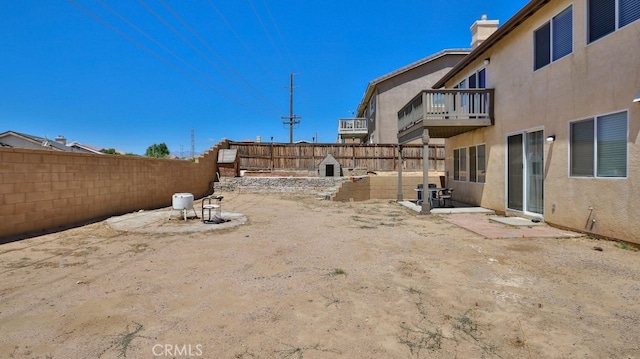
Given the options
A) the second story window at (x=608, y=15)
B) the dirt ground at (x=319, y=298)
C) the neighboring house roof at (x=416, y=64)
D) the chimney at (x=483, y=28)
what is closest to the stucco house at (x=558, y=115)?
the second story window at (x=608, y=15)

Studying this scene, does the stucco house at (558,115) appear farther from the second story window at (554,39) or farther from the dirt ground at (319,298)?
the dirt ground at (319,298)

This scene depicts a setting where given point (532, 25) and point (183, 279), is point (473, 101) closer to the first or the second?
point (532, 25)

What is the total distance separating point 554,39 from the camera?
7.38 metres

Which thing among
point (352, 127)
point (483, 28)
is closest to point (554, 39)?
point (483, 28)

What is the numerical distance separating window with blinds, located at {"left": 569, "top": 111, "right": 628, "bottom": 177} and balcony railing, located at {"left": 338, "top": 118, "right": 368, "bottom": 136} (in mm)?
22275

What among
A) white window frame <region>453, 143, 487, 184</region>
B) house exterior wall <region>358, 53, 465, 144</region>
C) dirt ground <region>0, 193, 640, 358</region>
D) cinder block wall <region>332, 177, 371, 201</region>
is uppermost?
house exterior wall <region>358, 53, 465, 144</region>

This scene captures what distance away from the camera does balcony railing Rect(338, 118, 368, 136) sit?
28.9 metres

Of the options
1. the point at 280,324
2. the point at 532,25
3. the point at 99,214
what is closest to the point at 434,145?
the point at 532,25

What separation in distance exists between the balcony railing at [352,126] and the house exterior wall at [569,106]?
18.7 m

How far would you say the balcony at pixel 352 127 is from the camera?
94.7ft

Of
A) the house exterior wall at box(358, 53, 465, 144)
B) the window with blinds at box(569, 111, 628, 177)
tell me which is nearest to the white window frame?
the window with blinds at box(569, 111, 628, 177)

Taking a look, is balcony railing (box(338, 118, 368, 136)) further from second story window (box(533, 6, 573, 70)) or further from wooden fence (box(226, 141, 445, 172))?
second story window (box(533, 6, 573, 70))

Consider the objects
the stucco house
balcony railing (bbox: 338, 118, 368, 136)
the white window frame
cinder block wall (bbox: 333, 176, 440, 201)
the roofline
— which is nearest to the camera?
the stucco house

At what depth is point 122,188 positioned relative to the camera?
399 inches
